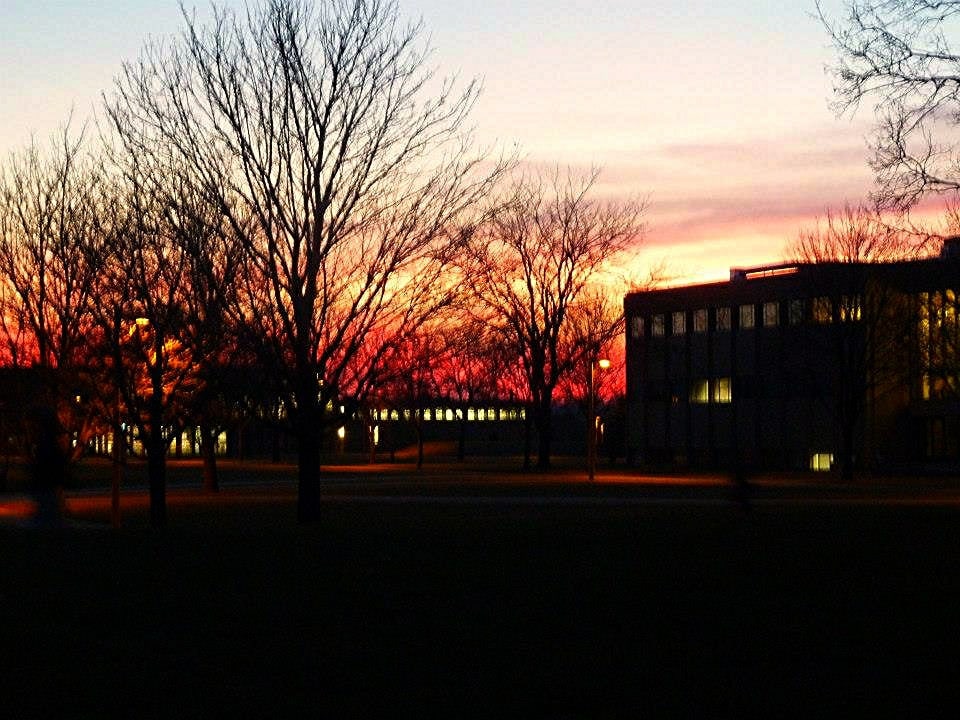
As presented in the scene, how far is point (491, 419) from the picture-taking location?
16600 centimetres

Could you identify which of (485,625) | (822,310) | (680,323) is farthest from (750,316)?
(485,625)

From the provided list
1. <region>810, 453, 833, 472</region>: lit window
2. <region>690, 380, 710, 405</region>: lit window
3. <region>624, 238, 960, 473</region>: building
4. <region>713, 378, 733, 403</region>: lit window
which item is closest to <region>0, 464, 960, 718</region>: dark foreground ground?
<region>624, 238, 960, 473</region>: building

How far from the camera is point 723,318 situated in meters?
96.6

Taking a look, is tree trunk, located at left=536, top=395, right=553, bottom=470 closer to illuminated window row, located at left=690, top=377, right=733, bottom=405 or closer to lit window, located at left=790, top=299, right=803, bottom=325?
lit window, located at left=790, top=299, right=803, bottom=325

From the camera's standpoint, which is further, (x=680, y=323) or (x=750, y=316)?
(x=680, y=323)

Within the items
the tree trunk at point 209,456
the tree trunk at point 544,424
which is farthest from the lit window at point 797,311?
the tree trunk at point 209,456

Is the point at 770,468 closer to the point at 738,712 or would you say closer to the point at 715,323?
the point at 715,323

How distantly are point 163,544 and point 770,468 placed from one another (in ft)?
228

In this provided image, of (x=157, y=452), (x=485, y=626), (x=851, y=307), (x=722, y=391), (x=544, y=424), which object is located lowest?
(x=485, y=626)

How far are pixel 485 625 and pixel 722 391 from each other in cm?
8433

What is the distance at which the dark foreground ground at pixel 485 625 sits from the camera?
1048 centimetres

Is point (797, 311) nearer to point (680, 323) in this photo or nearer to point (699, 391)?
point (699, 391)

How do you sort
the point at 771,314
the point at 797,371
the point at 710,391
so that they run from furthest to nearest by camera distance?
1. the point at 710,391
2. the point at 771,314
3. the point at 797,371

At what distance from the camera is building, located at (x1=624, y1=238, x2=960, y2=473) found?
227 feet
